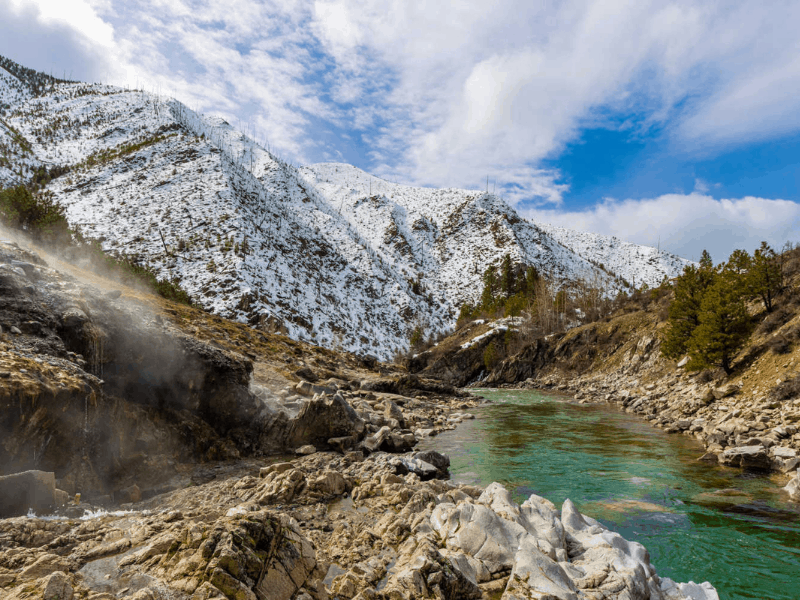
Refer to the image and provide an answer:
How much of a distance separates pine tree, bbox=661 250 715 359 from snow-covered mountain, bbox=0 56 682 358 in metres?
55.2

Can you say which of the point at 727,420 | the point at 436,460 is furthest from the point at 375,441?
the point at 727,420

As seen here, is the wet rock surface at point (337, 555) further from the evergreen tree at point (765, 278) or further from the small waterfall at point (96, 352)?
the evergreen tree at point (765, 278)

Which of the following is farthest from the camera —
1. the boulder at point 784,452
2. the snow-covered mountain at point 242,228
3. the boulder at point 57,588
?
the snow-covered mountain at point 242,228

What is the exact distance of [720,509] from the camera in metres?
12.2

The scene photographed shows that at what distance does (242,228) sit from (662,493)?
8707 centimetres

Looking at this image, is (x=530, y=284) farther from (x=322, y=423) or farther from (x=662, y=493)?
(x=662, y=493)

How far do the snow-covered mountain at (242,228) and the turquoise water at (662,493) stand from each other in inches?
2040

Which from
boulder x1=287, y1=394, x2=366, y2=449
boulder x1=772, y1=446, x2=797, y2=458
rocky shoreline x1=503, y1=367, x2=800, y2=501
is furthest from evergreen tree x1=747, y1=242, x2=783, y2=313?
boulder x1=287, y1=394, x2=366, y2=449

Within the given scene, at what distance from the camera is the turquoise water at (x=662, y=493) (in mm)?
9203

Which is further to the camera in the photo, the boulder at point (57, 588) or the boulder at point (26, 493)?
the boulder at point (26, 493)

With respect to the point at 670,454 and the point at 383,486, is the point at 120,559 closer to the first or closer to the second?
the point at 383,486

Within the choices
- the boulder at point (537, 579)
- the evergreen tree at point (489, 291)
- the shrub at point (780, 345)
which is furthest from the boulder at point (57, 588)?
the evergreen tree at point (489, 291)

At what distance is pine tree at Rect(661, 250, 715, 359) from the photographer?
34.3 metres

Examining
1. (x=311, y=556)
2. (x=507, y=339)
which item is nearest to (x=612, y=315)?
(x=507, y=339)
